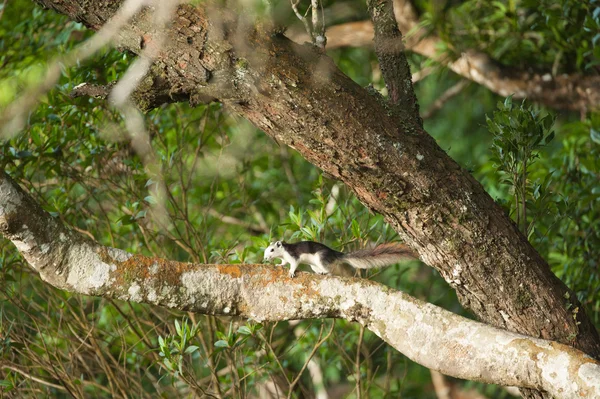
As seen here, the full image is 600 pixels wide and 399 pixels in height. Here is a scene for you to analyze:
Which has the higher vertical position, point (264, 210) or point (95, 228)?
point (95, 228)

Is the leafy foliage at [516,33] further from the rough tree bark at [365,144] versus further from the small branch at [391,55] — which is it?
the rough tree bark at [365,144]

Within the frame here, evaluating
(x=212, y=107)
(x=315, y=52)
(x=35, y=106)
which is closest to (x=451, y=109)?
(x=212, y=107)

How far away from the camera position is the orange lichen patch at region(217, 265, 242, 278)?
1.91m

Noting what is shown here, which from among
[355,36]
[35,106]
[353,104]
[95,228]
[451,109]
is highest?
[353,104]

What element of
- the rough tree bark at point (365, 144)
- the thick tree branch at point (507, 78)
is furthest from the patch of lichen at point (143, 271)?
the thick tree branch at point (507, 78)

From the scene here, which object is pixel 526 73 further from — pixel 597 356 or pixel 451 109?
pixel 597 356

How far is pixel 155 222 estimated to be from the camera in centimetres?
301

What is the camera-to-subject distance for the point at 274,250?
2.28 metres

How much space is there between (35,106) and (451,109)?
3944 millimetres

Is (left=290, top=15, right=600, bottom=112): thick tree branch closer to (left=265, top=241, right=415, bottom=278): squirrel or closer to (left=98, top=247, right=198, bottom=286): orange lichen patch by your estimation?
(left=265, top=241, right=415, bottom=278): squirrel

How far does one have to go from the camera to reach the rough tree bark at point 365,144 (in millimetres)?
1726

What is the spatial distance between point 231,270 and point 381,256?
0.47m

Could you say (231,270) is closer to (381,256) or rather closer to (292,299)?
(292,299)

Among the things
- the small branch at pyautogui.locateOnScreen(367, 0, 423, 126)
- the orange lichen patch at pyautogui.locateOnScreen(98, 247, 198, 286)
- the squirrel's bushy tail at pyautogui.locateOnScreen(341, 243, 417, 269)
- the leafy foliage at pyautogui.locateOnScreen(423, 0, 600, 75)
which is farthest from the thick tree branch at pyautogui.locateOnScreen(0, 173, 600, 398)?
the leafy foliage at pyautogui.locateOnScreen(423, 0, 600, 75)
